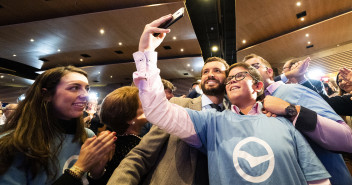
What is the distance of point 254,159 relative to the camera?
3.40ft

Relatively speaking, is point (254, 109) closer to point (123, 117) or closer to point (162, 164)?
point (162, 164)

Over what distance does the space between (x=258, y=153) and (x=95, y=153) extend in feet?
3.11

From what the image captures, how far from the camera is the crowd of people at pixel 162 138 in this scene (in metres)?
1.03

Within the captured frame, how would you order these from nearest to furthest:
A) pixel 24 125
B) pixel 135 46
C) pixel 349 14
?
pixel 24 125 → pixel 349 14 → pixel 135 46

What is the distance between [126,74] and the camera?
37.9ft

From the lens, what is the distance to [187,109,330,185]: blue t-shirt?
100 cm

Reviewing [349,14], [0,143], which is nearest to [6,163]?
[0,143]

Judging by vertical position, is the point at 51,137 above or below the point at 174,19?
below

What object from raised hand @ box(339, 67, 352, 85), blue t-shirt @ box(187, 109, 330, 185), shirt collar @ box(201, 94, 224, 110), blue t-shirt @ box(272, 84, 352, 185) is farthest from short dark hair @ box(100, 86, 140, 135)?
raised hand @ box(339, 67, 352, 85)

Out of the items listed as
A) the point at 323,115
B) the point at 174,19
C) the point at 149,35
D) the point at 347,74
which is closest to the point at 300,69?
the point at 347,74

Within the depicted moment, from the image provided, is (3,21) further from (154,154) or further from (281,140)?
(281,140)

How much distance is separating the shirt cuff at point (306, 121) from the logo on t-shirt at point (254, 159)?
308 mm

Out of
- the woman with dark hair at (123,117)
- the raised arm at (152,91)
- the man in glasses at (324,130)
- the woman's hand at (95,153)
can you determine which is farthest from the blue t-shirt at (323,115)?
the woman's hand at (95,153)

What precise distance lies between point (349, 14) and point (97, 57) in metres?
9.55
